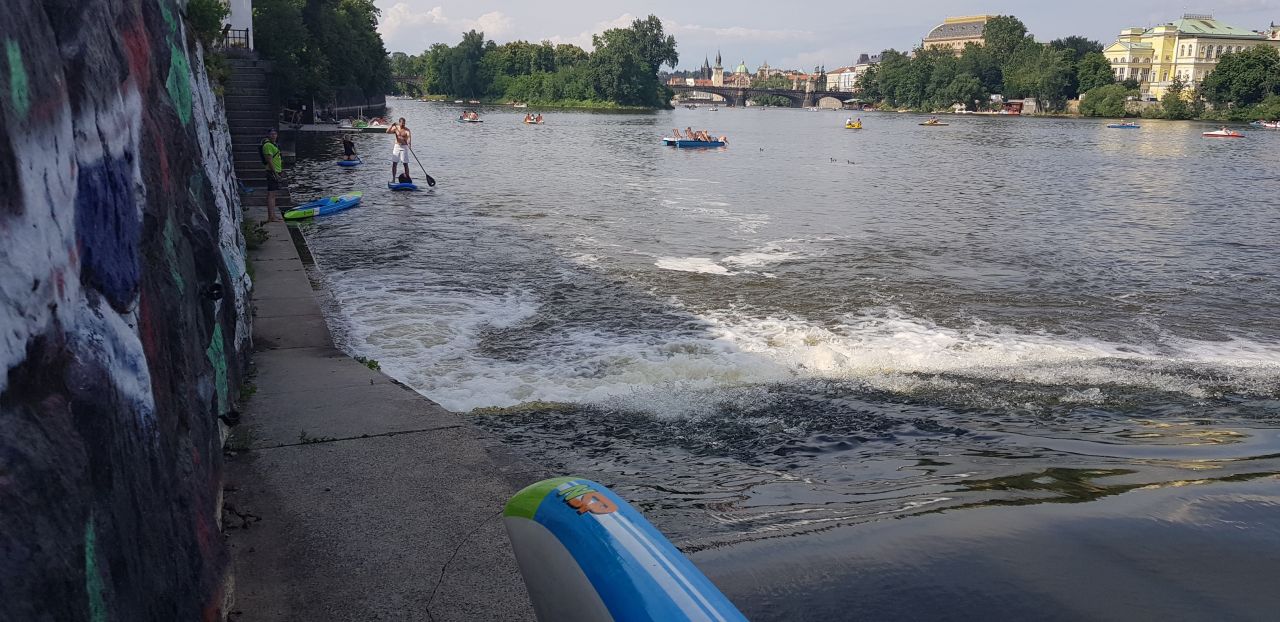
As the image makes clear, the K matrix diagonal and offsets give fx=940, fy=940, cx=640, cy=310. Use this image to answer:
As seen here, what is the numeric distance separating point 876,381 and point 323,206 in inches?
592

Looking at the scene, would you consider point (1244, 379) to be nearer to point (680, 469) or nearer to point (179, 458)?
point (680, 469)

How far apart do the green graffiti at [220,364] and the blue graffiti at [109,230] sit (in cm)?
261

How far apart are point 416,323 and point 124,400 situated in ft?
28.7

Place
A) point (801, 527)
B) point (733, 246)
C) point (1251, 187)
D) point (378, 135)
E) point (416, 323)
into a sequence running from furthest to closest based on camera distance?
point (378, 135), point (1251, 187), point (733, 246), point (416, 323), point (801, 527)

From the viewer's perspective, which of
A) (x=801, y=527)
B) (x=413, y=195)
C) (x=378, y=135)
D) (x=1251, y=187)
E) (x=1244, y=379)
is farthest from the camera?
(x=378, y=135)

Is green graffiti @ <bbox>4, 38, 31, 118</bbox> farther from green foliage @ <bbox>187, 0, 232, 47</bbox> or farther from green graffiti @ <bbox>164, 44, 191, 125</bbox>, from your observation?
green foliage @ <bbox>187, 0, 232, 47</bbox>

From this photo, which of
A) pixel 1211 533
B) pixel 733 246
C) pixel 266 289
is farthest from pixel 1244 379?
pixel 266 289

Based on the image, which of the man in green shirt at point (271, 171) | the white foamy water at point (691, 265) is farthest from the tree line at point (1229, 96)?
the man in green shirt at point (271, 171)

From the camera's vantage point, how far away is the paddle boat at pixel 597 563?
12.4ft

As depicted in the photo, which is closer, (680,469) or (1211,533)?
(1211,533)

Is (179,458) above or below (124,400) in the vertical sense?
below

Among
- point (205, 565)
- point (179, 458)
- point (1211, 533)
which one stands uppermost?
point (179, 458)

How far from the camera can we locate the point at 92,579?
2604mm

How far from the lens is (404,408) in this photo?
24.4ft
